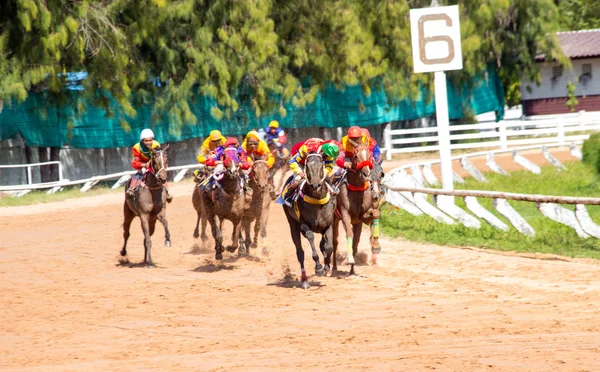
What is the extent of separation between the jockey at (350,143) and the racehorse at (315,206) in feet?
1.97

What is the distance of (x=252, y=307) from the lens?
11.6 meters

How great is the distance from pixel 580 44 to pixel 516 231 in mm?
40949

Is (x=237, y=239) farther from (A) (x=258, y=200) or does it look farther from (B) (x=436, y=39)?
(B) (x=436, y=39)

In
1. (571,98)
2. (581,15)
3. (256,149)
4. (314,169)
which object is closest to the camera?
(314,169)

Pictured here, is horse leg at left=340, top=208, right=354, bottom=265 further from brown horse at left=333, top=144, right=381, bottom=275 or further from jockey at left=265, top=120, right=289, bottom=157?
jockey at left=265, top=120, right=289, bottom=157

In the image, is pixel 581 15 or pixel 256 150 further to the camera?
pixel 581 15

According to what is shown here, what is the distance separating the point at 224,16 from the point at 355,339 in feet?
83.7

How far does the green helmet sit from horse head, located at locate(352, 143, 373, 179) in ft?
1.50

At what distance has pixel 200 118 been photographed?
35.1 m

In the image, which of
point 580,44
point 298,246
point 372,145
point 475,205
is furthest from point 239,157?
point 580,44

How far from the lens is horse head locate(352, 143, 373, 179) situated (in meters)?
13.2

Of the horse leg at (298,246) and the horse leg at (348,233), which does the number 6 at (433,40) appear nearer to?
the horse leg at (348,233)

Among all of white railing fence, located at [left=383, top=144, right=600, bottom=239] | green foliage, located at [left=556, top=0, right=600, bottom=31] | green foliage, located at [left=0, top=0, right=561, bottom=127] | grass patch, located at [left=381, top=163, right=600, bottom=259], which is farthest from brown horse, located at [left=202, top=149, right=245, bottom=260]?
green foliage, located at [left=556, top=0, right=600, bottom=31]

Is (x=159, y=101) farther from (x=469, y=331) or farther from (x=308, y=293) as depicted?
(x=469, y=331)
